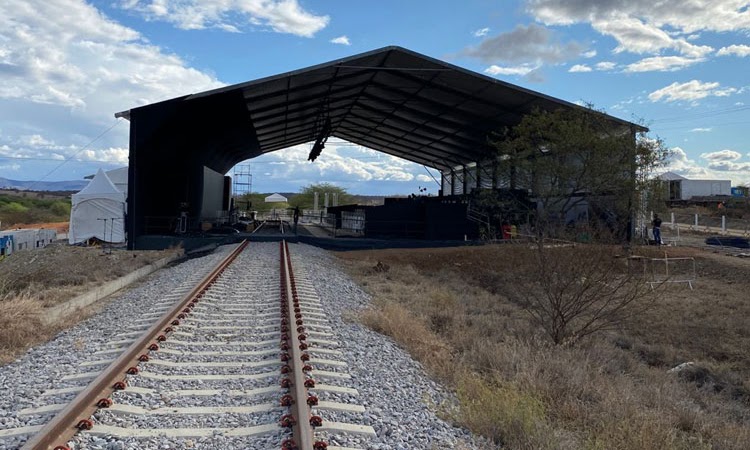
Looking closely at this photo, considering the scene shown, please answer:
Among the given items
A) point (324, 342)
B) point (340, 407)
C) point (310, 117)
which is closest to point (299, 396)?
point (340, 407)

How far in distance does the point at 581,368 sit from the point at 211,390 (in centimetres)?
453

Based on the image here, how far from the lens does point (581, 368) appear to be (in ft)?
24.6

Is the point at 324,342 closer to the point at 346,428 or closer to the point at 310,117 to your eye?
the point at 346,428

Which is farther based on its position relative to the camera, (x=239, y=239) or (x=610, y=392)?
(x=239, y=239)

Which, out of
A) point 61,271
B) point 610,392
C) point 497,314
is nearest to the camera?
point 610,392

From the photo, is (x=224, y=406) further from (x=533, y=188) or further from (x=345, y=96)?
(x=345, y=96)

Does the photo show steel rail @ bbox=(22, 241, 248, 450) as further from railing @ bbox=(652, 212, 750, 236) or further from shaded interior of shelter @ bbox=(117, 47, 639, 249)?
railing @ bbox=(652, 212, 750, 236)

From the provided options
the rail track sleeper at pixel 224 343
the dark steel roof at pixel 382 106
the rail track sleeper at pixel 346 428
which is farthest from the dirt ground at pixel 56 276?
the dark steel roof at pixel 382 106

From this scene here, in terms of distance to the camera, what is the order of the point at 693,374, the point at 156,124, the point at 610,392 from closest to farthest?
the point at 610,392 < the point at 693,374 < the point at 156,124

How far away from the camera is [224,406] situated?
17.5 ft

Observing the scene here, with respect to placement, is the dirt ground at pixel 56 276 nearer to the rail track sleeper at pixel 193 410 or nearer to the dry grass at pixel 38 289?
the dry grass at pixel 38 289

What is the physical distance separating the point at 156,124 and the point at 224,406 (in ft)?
76.6

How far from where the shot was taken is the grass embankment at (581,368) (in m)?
5.19

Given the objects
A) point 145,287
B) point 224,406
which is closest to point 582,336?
point 224,406
